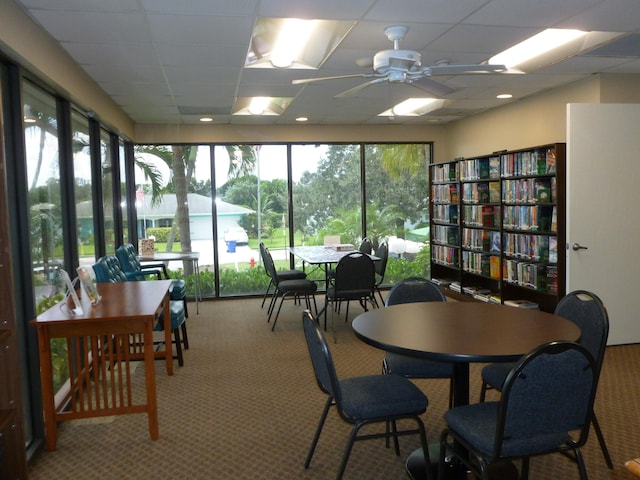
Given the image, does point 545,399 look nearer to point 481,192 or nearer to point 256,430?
point 256,430

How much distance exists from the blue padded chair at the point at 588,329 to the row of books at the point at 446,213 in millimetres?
4283

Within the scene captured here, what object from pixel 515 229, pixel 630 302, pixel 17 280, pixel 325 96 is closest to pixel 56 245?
pixel 17 280

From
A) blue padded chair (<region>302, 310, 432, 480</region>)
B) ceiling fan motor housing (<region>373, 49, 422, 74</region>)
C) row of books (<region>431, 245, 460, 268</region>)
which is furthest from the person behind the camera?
row of books (<region>431, 245, 460, 268</region>)

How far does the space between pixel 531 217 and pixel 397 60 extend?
2953 millimetres

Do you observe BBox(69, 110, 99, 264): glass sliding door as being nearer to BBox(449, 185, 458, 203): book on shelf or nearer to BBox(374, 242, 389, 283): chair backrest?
BBox(374, 242, 389, 283): chair backrest

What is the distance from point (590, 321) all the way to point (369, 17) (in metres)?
2.29

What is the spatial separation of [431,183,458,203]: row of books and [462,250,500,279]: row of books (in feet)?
2.64

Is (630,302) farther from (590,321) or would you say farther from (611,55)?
(590,321)

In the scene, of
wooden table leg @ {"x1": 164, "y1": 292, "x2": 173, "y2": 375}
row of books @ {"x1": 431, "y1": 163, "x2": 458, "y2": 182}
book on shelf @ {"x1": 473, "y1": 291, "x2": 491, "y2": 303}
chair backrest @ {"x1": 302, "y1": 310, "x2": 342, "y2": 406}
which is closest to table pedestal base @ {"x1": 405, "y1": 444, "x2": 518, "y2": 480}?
chair backrest @ {"x1": 302, "y1": 310, "x2": 342, "y2": 406}

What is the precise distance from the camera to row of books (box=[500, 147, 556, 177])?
530 cm

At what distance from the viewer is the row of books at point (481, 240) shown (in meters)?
6.50

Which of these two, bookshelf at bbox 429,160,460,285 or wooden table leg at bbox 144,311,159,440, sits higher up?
→ bookshelf at bbox 429,160,460,285

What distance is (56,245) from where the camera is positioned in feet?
13.4

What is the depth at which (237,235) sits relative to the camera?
8188mm
